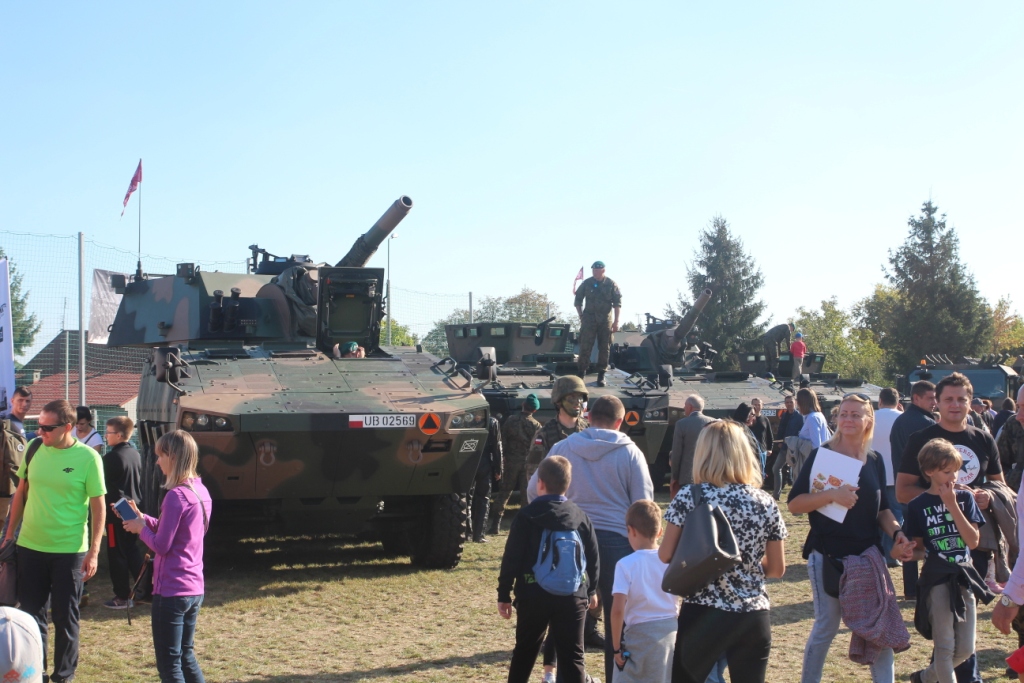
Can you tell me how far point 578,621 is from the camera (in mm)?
5090

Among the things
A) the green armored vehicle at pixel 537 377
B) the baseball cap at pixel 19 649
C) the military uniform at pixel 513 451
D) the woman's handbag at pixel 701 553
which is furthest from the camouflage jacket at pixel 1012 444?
the military uniform at pixel 513 451

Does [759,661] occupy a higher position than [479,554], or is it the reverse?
[759,661]

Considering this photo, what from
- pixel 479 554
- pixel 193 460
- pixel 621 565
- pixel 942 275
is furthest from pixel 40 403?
pixel 942 275

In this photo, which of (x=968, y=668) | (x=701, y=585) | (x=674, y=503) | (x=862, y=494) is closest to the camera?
(x=701, y=585)

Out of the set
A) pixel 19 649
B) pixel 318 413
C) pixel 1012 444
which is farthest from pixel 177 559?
pixel 1012 444

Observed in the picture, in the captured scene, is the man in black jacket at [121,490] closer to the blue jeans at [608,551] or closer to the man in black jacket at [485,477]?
the man in black jacket at [485,477]

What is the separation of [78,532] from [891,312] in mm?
37616

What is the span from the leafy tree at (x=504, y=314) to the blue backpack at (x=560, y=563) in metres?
13.6

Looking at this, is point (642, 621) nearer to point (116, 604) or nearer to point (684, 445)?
point (684, 445)

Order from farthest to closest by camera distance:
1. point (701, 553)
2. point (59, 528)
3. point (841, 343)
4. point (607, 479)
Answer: point (841, 343)
point (59, 528)
point (607, 479)
point (701, 553)

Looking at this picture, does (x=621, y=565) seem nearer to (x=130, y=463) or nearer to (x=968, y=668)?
(x=968, y=668)

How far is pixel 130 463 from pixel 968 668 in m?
5.71

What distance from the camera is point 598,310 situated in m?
14.2

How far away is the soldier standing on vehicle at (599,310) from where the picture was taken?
14125 millimetres
